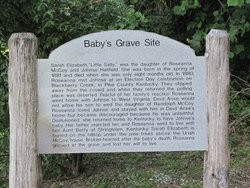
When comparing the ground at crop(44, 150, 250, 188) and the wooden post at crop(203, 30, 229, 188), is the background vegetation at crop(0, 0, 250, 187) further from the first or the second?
the wooden post at crop(203, 30, 229, 188)

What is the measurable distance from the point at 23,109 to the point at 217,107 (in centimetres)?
117

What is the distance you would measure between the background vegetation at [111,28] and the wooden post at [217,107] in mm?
1792

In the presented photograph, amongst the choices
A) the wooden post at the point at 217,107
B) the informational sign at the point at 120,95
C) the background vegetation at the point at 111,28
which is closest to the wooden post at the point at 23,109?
the informational sign at the point at 120,95

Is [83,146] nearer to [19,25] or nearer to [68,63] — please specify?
[68,63]

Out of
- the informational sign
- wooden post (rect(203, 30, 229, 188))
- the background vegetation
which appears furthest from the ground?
the informational sign

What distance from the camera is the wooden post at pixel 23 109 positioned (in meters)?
3.29

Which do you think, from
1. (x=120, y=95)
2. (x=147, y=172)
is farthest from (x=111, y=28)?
(x=120, y=95)

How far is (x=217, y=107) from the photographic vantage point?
11.1ft

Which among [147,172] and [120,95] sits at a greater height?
[120,95]

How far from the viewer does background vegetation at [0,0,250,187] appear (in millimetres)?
4926

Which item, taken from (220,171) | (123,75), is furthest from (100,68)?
(220,171)

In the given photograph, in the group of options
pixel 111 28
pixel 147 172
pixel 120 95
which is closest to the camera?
pixel 120 95

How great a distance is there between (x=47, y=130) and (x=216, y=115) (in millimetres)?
1026

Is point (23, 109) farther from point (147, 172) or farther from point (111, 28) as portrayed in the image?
point (147, 172)
